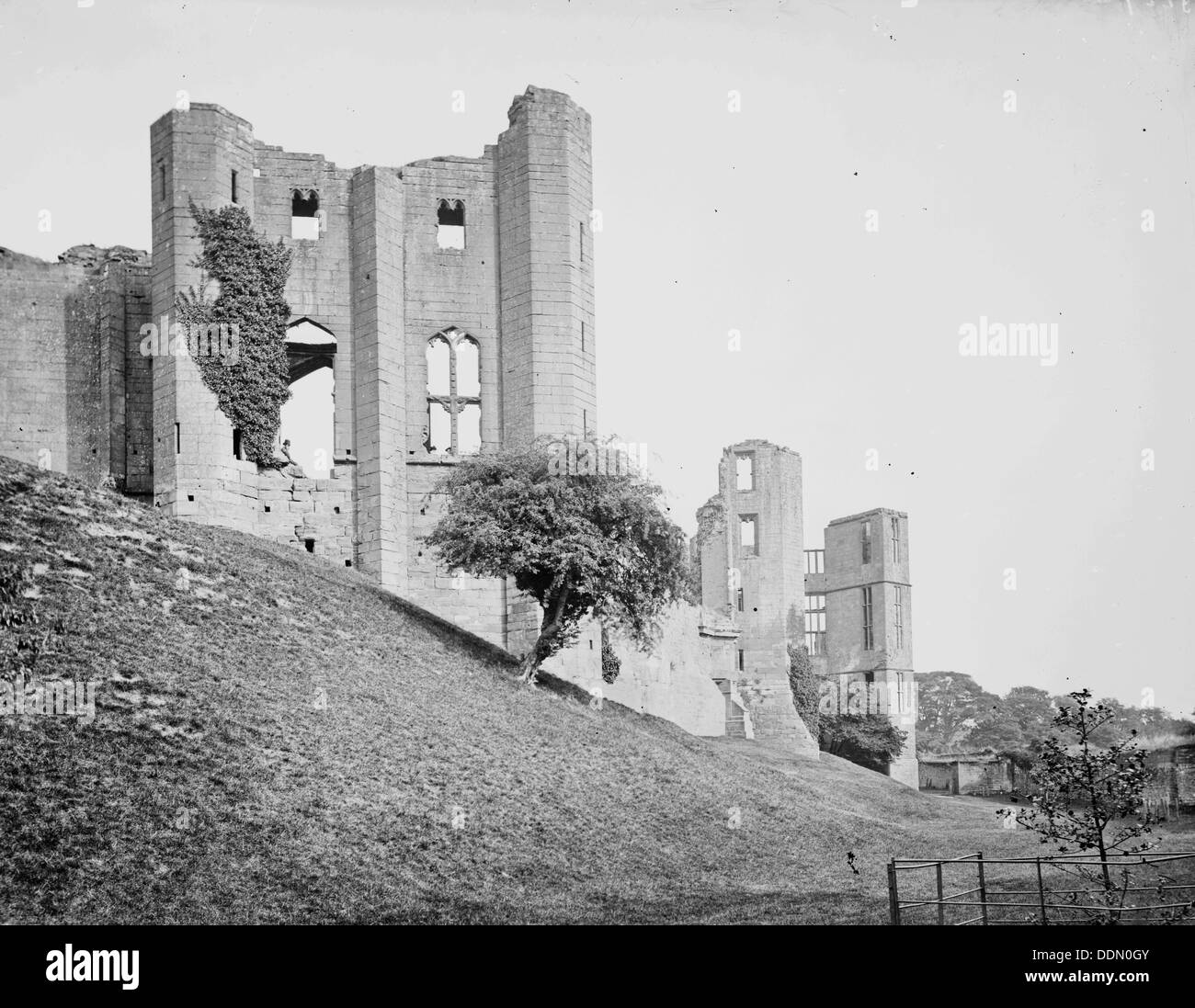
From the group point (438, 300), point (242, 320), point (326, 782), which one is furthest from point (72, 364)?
point (326, 782)

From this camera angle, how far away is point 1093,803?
14617 mm

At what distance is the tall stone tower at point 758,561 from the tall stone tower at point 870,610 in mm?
8759

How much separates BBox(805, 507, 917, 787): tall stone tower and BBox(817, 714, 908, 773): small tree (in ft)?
15.2

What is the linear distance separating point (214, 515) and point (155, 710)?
1530 cm

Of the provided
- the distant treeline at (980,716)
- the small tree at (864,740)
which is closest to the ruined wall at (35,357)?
the small tree at (864,740)

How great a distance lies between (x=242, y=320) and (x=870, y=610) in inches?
1739

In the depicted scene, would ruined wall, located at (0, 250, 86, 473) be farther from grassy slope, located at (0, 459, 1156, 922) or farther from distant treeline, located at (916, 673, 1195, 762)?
distant treeline, located at (916, 673, 1195, 762)

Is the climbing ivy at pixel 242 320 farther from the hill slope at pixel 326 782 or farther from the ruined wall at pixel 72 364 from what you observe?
the hill slope at pixel 326 782

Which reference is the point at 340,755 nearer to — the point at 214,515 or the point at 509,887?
the point at 509,887

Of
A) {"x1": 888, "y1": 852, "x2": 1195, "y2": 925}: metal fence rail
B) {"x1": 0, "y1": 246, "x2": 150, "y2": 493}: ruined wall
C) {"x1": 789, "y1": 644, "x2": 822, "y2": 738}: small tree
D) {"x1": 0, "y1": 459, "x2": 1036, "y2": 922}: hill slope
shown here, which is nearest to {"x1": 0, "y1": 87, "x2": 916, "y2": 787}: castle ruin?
{"x1": 0, "y1": 246, "x2": 150, "y2": 493}: ruined wall

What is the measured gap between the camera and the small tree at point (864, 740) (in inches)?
2514

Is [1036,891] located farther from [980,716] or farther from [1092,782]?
[980,716]

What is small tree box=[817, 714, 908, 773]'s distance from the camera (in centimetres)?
6384
